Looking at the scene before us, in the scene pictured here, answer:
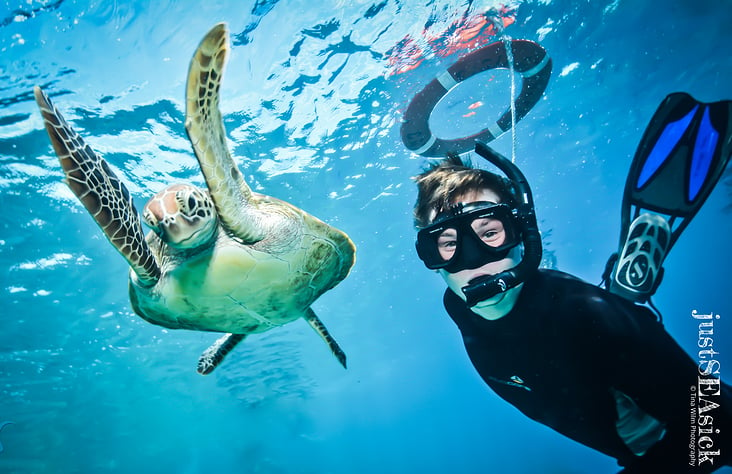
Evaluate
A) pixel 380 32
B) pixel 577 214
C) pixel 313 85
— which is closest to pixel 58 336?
pixel 313 85

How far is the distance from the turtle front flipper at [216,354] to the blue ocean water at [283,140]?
5.26 metres

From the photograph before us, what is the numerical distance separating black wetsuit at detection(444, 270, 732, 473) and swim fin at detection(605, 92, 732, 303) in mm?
835

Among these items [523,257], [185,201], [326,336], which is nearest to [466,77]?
[523,257]

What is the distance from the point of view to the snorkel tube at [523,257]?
230 centimetres

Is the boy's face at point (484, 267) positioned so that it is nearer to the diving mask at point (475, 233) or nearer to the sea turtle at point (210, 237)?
the diving mask at point (475, 233)

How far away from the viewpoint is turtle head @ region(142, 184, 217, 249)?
2275 mm

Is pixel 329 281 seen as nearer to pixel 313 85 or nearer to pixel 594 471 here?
pixel 313 85

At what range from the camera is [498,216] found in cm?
250

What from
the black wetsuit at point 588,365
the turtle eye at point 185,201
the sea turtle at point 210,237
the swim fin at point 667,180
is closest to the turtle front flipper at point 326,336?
the sea turtle at point 210,237

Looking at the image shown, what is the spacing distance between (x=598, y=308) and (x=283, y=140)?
27.3ft

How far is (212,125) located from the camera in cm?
217

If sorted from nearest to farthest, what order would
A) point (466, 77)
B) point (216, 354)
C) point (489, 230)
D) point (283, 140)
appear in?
point (489, 230), point (216, 354), point (466, 77), point (283, 140)

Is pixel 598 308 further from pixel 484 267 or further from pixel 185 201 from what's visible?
pixel 185 201

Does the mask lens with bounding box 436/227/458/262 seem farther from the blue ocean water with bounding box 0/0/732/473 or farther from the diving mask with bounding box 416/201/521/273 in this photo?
the blue ocean water with bounding box 0/0/732/473
